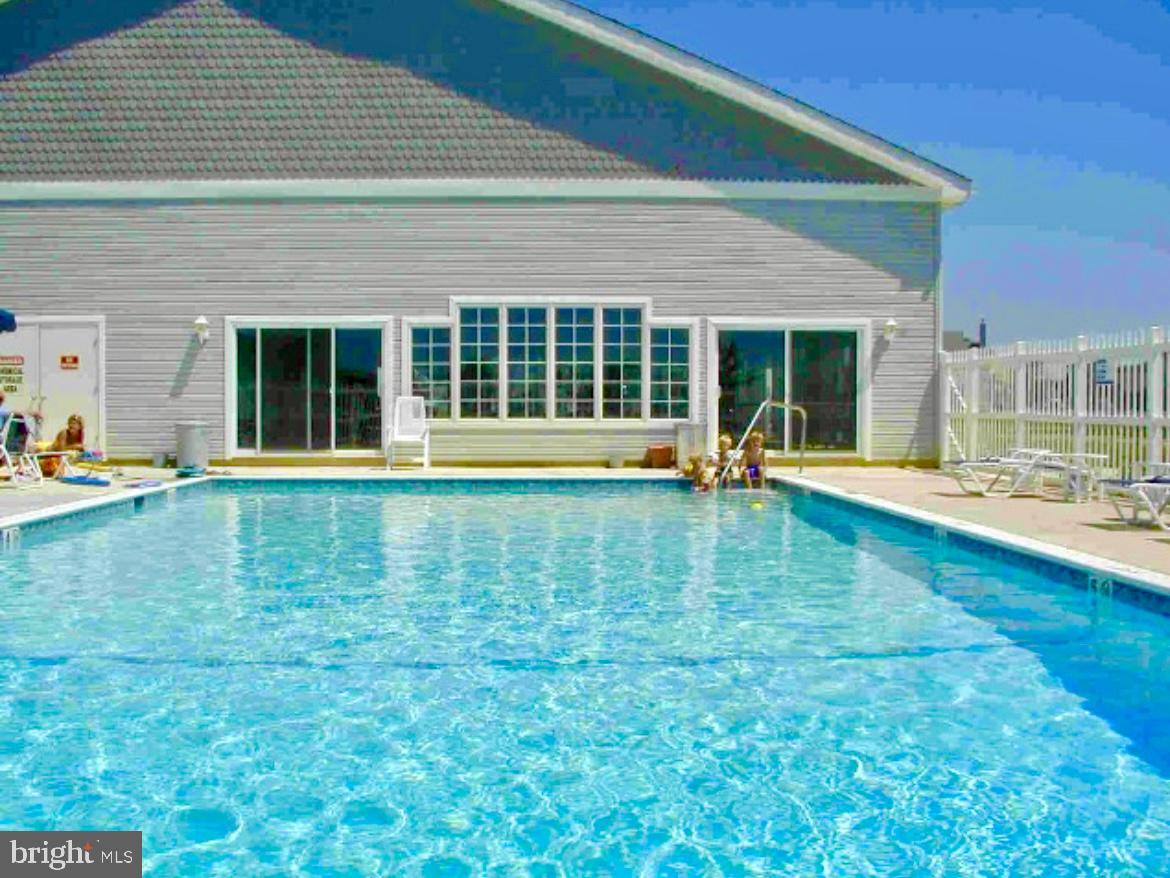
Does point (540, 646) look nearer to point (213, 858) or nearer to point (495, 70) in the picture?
point (213, 858)

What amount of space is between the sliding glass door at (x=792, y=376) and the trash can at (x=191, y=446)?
7.21m

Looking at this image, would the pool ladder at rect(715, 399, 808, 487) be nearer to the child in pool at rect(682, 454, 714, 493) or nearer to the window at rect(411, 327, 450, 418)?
the child in pool at rect(682, 454, 714, 493)

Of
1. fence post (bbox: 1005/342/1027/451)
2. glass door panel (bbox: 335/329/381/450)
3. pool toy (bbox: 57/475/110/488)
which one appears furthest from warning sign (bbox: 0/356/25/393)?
fence post (bbox: 1005/342/1027/451)

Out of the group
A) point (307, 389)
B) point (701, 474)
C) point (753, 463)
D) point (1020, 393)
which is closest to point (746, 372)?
point (753, 463)

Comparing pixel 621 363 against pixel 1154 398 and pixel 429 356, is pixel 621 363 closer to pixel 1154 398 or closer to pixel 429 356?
pixel 429 356

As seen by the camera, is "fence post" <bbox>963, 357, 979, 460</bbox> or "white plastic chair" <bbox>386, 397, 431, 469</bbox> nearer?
"fence post" <bbox>963, 357, 979, 460</bbox>

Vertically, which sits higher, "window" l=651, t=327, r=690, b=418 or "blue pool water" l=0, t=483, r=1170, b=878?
"window" l=651, t=327, r=690, b=418

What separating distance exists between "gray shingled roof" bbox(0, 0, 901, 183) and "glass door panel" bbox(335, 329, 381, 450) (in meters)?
2.34

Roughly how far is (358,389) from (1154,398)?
1050 centimetres

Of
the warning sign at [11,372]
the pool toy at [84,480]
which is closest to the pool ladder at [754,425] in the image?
the pool toy at [84,480]

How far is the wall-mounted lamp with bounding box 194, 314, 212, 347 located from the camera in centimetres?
1686

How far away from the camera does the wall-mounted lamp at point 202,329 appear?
16.9 metres

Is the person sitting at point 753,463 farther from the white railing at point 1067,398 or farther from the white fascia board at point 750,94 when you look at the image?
the white fascia board at point 750,94

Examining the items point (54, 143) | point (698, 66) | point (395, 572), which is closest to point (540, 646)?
point (395, 572)
